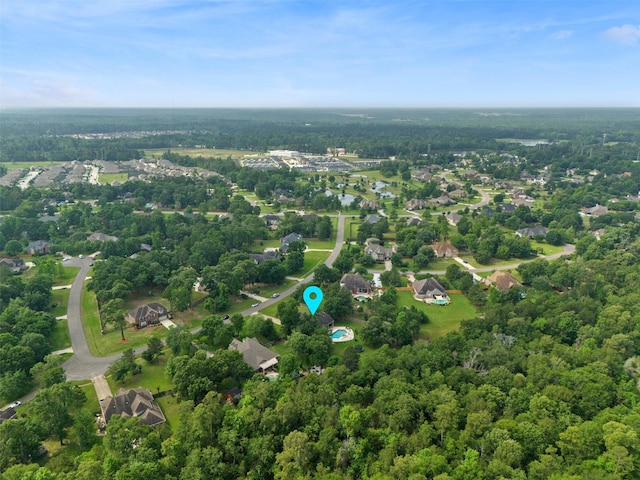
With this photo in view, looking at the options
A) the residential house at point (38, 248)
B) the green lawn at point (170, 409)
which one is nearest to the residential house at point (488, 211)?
the green lawn at point (170, 409)

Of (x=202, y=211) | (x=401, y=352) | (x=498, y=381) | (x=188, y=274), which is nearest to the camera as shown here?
(x=498, y=381)

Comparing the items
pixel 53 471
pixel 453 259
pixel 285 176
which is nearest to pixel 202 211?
pixel 285 176

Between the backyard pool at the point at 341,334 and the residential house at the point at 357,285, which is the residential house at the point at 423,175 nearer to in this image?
the residential house at the point at 357,285

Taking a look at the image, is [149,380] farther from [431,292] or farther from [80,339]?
[431,292]

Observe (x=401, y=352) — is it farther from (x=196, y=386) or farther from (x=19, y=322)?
(x=19, y=322)

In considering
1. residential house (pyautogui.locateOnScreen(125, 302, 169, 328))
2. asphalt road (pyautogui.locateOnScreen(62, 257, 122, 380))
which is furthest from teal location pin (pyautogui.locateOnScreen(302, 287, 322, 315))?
asphalt road (pyautogui.locateOnScreen(62, 257, 122, 380))


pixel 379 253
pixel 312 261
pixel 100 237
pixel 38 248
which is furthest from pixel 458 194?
pixel 38 248
